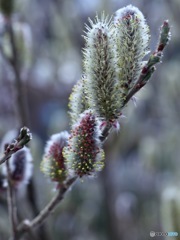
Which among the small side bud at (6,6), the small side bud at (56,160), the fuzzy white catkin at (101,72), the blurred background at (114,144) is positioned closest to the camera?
the fuzzy white catkin at (101,72)

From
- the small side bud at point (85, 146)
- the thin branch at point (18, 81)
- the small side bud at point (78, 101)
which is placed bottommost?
the small side bud at point (85, 146)

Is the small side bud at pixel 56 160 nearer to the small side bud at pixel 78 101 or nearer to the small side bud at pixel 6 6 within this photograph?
the small side bud at pixel 78 101

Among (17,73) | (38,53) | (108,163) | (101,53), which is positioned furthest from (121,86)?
(38,53)

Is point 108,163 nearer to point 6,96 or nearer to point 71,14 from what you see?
point 71,14

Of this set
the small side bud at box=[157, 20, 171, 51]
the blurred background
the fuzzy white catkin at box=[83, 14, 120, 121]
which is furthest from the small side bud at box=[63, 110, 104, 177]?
the blurred background

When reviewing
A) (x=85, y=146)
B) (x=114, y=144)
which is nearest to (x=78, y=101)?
(x=85, y=146)

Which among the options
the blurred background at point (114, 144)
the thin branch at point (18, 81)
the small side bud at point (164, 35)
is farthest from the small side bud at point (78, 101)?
the blurred background at point (114, 144)

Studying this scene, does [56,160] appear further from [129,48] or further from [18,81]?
[18,81]
